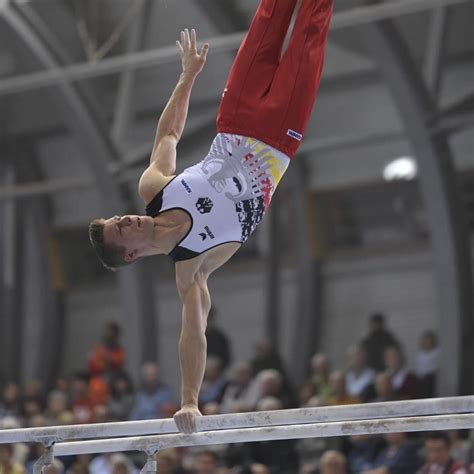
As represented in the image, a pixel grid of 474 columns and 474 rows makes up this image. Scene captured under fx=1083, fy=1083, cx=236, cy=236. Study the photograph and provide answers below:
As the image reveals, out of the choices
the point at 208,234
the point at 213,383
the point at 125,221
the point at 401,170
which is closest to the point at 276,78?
the point at 208,234

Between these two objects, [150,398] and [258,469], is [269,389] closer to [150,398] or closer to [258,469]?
[150,398]

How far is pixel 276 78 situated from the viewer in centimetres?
592

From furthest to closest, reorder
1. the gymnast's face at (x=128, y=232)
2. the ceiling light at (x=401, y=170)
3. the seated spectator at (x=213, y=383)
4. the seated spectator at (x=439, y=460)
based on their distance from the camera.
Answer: the ceiling light at (x=401, y=170)
the seated spectator at (x=213, y=383)
the seated spectator at (x=439, y=460)
the gymnast's face at (x=128, y=232)

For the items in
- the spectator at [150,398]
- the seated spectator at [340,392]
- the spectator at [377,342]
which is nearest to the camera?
the seated spectator at [340,392]

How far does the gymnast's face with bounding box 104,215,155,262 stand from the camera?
17.4ft

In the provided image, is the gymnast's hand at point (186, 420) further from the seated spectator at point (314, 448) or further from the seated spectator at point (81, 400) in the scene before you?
the seated spectator at point (81, 400)

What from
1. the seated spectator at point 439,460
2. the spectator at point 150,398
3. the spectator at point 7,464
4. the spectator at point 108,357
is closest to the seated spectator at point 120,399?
the spectator at point 150,398

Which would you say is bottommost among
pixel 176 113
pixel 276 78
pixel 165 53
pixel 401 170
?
pixel 176 113

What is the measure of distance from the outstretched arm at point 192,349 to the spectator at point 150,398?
6489 mm

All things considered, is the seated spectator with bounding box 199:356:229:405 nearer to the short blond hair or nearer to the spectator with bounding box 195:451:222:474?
the spectator with bounding box 195:451:222:474

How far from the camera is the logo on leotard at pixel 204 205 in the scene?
219 inches

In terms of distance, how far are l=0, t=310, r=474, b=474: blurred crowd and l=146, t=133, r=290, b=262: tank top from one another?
2.87 metres

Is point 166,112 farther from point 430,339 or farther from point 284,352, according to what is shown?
point 284,352

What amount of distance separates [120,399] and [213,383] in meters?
1.58
